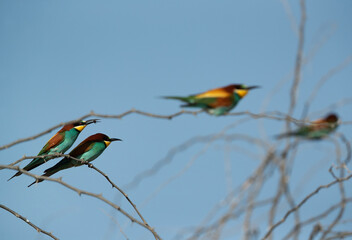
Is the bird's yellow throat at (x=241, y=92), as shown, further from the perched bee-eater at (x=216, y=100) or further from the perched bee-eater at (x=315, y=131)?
the perched bee-eater at (x=315, y=131)

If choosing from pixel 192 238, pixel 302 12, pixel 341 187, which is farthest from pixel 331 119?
pixel 192 238

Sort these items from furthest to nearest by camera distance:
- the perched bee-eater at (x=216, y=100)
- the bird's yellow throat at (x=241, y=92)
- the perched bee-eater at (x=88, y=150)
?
the bird's yellow throat at (x=241, y=92) < the perched bee-eater at (x=216, y=100) < the perched bee-eater at (x=88, y=150)

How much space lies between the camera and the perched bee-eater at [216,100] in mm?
2139

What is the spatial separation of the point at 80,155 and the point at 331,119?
4.34 meters

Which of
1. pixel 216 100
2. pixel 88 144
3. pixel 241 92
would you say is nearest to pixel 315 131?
pixel 241 92

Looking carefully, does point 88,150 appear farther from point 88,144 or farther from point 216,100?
point 216,100

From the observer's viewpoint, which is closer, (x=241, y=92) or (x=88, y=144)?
(x=88, y=144)

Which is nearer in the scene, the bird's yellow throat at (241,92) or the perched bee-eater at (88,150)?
Answer: the perched bee-eater at (88,150)

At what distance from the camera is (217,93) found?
227cm

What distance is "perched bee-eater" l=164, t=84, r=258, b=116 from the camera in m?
2.14

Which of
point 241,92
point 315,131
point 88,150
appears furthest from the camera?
point 315,131

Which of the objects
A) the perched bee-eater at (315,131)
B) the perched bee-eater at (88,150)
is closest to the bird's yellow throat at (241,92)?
the perched bee-eater at (315,131)

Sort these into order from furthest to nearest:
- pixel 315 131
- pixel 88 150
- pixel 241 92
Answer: pixel 315 131
pixel 241 92
pixel 88 150

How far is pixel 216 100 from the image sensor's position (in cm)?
219
